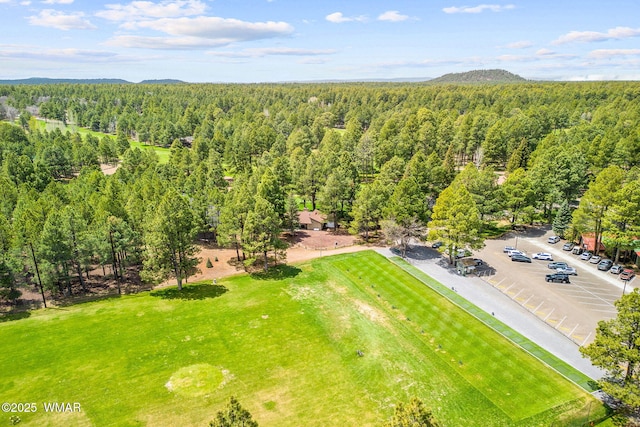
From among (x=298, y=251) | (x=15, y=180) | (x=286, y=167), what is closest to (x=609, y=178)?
(x=298, y=251)

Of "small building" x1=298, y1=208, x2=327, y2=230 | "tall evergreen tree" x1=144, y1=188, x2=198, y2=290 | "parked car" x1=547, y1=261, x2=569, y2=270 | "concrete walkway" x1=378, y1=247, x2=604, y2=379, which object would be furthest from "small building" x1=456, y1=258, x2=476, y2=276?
"tall evergreen tree" x1=144, y1=188, x2=198, y2=290

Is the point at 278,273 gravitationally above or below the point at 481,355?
above

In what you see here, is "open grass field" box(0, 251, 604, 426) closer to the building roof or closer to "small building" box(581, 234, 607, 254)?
the building roof

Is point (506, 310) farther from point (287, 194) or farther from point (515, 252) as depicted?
point (287, 194)

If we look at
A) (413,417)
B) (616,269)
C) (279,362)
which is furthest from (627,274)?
(413,417)

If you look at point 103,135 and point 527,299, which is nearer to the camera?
point 527,299

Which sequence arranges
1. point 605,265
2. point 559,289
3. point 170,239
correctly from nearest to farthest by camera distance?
point 559,289 < point 170,239 < point 605,265

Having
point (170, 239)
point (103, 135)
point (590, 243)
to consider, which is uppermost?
point (103, 135)
